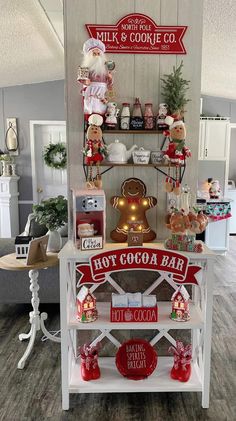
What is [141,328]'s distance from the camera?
6.43 ft

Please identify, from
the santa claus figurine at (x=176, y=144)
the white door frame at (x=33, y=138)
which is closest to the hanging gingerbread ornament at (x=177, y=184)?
the santa claus figurine at (x=176, y=144)

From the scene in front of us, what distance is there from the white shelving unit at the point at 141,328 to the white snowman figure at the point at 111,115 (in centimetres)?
67

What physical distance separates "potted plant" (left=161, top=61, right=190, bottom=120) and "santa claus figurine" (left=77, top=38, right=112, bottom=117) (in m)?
0.33

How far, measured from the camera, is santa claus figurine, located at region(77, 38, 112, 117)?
187cm

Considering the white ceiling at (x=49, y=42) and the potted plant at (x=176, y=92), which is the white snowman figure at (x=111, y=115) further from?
the white ceiling at (x=49, y=42)

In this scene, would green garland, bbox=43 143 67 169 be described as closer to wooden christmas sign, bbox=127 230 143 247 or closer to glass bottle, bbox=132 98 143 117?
glass bottle, bbox=132 98 143 117

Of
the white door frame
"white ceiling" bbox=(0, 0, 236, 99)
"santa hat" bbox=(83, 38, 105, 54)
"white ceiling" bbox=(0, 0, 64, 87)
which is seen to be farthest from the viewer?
the white door frame

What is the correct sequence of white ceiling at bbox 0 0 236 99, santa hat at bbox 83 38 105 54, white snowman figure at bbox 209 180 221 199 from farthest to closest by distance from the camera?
white snowman figure at bbox 209 180 221 199, white ceiling at bbox 0 0 236 99, santa hat at bbox 83 38 105 54

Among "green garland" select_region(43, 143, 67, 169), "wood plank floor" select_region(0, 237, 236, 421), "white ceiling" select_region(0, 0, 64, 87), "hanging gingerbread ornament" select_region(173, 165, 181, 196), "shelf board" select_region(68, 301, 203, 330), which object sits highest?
"white ceiling" select_region(0, 0, 64, 87)

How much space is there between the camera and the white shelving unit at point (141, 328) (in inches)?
75.7

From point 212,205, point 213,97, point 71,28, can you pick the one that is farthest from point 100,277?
point 213,97

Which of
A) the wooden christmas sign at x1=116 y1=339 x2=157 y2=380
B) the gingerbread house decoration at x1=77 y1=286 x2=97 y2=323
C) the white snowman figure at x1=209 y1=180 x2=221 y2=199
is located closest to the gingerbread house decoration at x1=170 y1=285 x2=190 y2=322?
the wooden christmas sign at x1=116 y1=339 x2=157 y2=380

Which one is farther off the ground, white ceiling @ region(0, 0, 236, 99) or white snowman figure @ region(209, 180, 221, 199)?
white ceiling @ region(0, 0, 236, 99)

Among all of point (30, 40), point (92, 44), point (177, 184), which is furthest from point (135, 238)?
point (30, 40)
